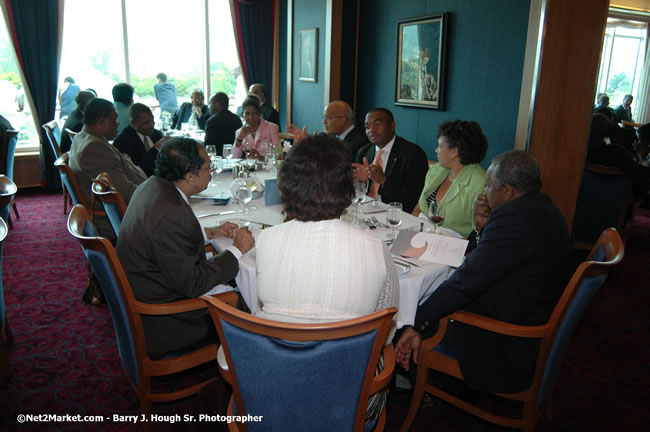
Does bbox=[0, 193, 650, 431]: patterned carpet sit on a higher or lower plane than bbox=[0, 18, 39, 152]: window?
lower

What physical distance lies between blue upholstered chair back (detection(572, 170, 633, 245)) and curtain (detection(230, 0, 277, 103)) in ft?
18.9

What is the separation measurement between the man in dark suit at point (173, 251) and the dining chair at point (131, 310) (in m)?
0.05

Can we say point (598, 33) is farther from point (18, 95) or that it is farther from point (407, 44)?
point (18, 95)

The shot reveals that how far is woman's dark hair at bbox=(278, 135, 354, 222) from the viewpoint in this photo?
1451mm

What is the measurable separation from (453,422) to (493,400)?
292mm

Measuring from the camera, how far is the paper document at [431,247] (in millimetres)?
2131

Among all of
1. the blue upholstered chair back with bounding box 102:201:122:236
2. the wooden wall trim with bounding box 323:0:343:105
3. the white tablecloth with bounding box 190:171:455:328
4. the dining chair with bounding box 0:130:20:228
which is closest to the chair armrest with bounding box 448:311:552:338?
the white tablecloth with bounding box 190:171:455:328

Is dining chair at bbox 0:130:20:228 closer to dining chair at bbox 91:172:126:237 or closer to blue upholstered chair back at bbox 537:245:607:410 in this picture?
dining chair at bbox 91:172:126:237

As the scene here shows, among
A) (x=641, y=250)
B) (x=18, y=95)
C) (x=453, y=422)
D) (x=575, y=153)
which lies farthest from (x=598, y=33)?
(x=18, y=95)

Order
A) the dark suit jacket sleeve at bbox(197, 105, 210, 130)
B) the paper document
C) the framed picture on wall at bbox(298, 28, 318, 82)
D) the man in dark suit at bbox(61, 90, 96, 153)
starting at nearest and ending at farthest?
the paper document < the man in dark suit at bbox(61, 90, 96, 153) < the framed picture on wall at bbox(298, 28, 318, 82) < the dark suit jacket sleeve at bbox(197, 105, 210, 130)

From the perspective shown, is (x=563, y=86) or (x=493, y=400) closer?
(x=493, y=400)

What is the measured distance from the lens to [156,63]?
7.77m

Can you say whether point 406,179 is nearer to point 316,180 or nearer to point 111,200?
point 111,200

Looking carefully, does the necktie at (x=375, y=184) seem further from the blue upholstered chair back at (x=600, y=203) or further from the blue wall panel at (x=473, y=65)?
the blue upholstered chair back at (x=600, y=203)
